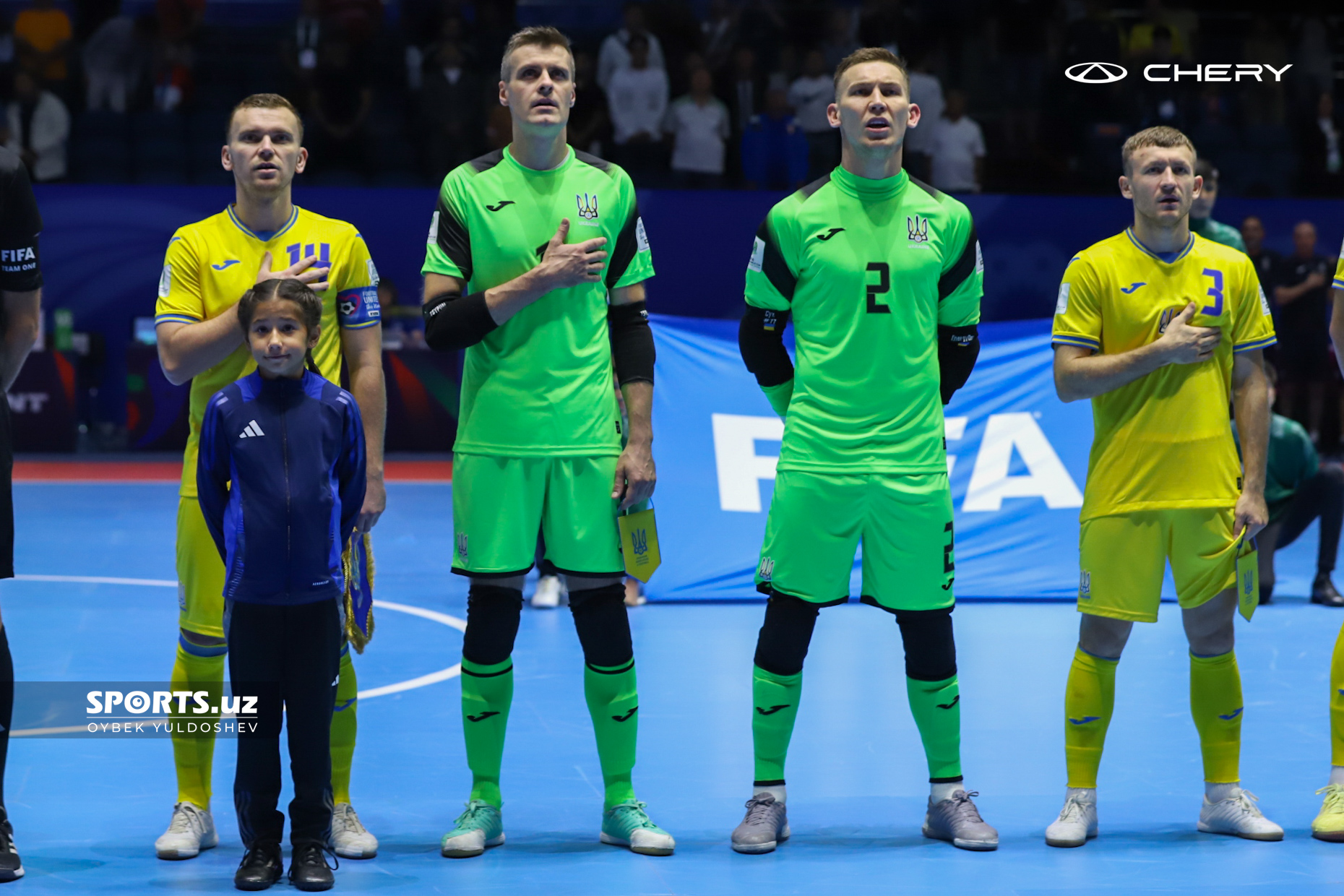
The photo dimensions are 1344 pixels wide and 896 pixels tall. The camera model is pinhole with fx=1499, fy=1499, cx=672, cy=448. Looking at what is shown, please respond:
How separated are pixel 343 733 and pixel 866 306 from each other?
2.18 meters

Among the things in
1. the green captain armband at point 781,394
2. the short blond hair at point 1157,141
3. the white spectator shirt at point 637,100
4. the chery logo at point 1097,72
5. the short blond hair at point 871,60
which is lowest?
the green captain armband at point 781,394

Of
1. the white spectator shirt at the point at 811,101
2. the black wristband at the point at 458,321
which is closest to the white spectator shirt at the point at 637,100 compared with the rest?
the white spectator shirt at the point at 811,101

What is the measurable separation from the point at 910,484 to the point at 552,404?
3.81 feet

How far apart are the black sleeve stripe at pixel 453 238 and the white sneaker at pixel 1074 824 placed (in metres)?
2.58

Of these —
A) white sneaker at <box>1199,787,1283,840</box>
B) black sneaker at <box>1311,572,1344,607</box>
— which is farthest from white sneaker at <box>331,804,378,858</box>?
black sneaker at <box>1311,572,1344,607</box>

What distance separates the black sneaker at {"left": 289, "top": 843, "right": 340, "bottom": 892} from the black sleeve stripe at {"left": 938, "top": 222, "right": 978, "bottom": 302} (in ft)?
8.51

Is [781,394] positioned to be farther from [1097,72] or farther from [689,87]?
[1097,72]

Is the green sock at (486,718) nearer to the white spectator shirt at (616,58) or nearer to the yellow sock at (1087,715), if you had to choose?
the yellow sock at (1087,715)

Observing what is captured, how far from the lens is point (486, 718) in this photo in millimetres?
4789

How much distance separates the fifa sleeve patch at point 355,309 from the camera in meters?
4.77

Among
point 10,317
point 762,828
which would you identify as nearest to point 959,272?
point 762,828

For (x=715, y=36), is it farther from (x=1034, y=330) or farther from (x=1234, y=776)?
(x=1234, y=776)

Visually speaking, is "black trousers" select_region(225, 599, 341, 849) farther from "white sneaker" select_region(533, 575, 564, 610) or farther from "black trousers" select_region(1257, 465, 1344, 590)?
"black trousers" select_region(1257, 465, 1344, 590)

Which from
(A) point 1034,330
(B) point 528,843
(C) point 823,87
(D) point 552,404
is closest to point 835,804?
(B) point 528,843
